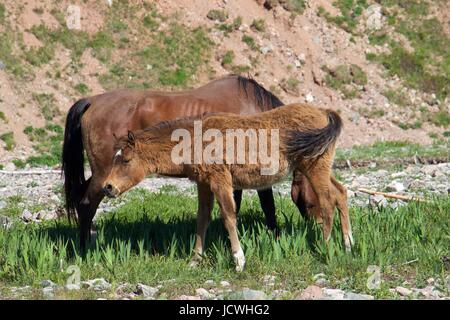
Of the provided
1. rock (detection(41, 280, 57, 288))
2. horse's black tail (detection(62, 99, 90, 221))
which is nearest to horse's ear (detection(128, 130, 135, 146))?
rock (detection(41, 280, 57, 288))

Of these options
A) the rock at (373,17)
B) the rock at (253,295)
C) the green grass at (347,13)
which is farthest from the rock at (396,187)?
the rock at (373,17)

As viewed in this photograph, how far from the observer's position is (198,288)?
8.06 meters

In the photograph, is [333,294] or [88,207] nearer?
[333,294]

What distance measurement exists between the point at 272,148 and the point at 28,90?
19941mm

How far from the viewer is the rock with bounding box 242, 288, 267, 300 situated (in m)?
7.27

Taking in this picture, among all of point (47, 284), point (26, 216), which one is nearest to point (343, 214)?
point (47, 284)

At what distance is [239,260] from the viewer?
8.71 meters

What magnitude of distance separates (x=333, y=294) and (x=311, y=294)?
0.73ft

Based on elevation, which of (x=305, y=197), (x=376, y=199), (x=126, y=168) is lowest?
(x=376, y=199)

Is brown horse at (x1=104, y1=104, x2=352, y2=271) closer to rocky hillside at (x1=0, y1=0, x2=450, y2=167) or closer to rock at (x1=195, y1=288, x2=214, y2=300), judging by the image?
rock at (x1=195, y1=288, x2=214, y2=300)

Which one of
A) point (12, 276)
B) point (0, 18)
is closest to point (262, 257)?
point (12, 276)

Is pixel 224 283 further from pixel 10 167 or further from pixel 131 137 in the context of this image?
pixel 10 167
